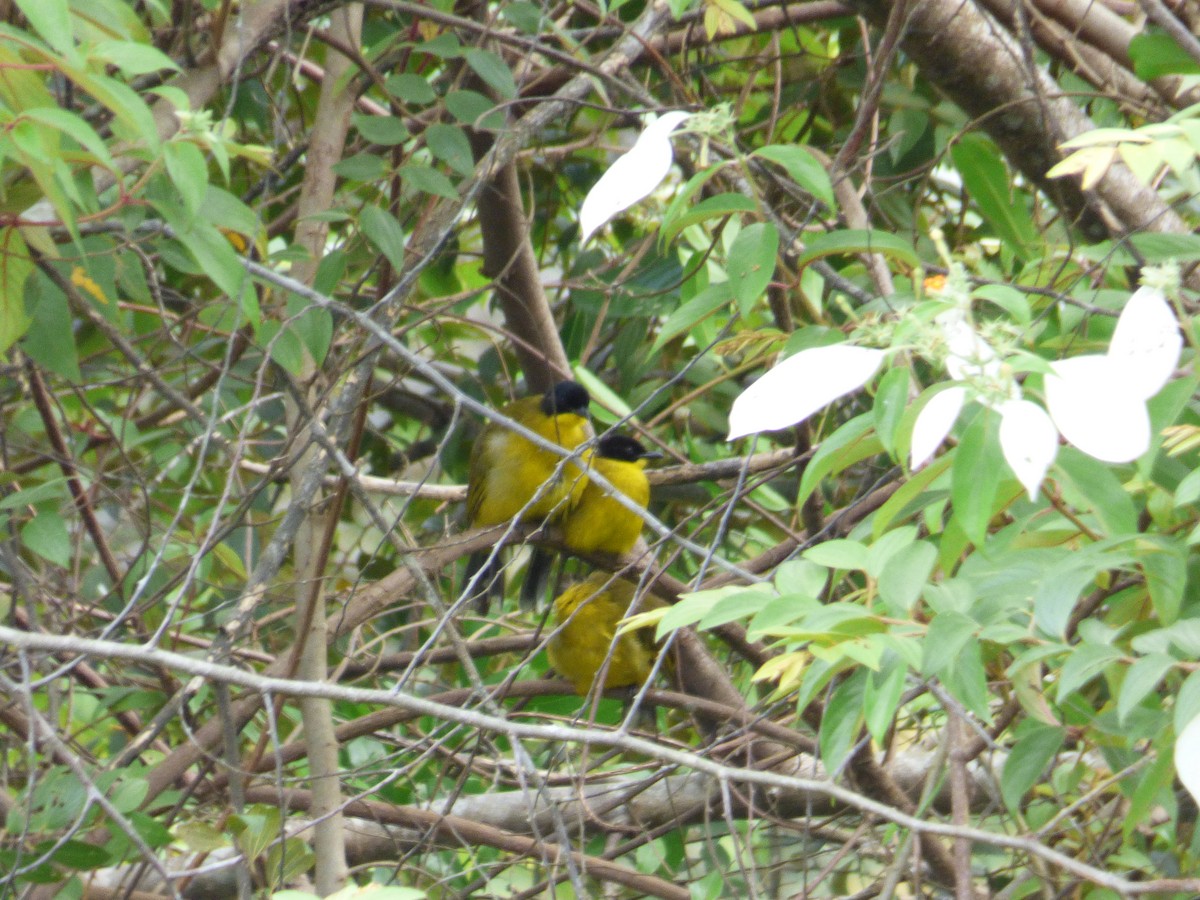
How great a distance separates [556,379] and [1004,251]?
1.28 meters

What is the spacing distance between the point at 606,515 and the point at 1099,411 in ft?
8.44

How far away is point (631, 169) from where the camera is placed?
1358 millimetres

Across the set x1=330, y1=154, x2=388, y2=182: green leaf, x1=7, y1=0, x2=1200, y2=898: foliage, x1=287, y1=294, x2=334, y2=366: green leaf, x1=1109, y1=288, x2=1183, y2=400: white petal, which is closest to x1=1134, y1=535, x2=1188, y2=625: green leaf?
x1=7, y1=0, x2=1200, y2=898: foliage

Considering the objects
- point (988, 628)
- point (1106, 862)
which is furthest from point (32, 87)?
point (1106, 862)

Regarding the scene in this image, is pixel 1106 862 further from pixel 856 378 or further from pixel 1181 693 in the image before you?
pixel 856 378

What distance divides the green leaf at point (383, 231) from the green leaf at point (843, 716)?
1205mm

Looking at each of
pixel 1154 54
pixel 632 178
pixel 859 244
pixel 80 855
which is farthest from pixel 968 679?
pixel 80 855

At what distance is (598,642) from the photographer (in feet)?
11.5

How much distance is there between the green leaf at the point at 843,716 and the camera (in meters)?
1.38

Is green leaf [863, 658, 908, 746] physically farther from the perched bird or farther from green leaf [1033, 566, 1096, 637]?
the perched bird

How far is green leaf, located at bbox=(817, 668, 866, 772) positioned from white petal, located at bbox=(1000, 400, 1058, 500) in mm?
476

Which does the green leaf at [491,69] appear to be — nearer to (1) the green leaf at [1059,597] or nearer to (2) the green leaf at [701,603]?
(2) the green leaf at [701,603]

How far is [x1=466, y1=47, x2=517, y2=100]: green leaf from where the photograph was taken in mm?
2414

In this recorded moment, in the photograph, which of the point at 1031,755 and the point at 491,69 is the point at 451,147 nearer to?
the point at 491,69
